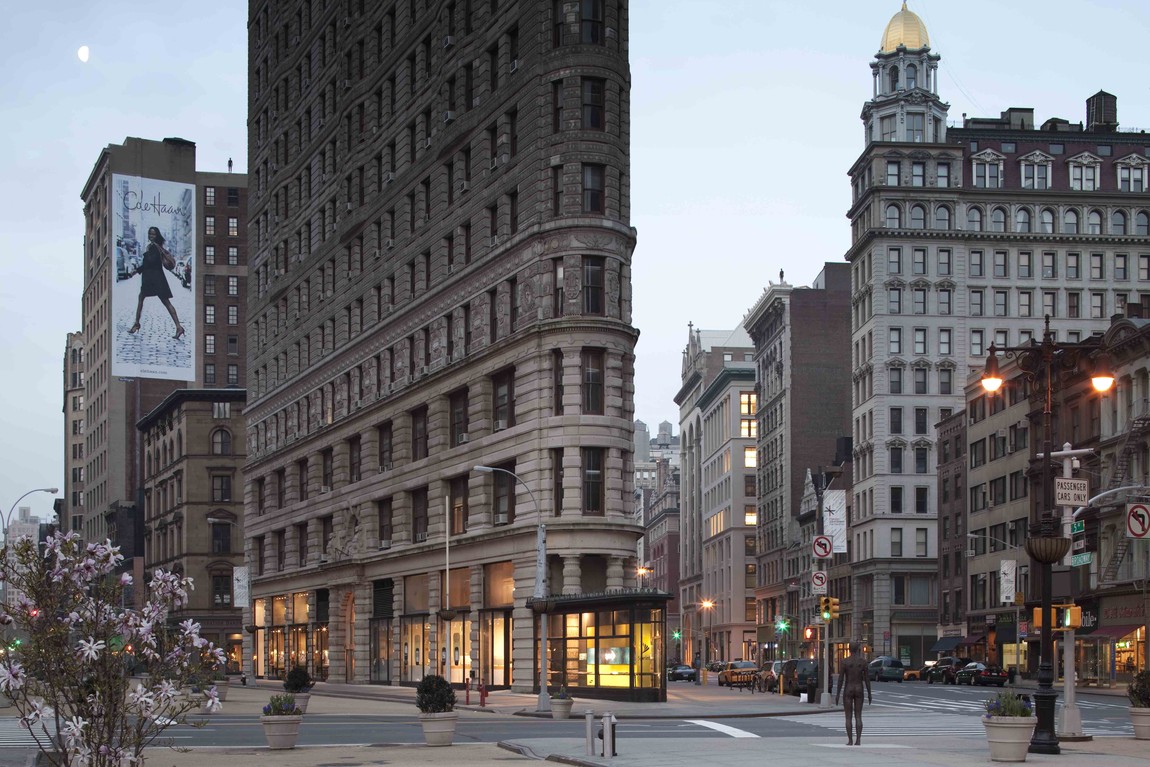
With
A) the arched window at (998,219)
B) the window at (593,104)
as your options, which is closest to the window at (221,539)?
the arched window at (998,219)

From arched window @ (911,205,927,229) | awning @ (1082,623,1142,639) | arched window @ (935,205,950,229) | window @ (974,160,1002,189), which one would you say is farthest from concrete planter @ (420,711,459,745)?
window @ (974,160,1002,189)

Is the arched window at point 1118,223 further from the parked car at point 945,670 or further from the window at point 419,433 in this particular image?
the window at point 419,433

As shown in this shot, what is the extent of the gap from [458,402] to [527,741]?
128ft

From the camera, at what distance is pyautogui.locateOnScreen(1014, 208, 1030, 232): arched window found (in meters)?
126

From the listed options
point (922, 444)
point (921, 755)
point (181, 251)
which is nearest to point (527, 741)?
point (921, 755)

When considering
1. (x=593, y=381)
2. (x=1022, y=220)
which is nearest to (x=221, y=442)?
(x=1022, y=220)

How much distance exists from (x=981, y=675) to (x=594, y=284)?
3822 cm

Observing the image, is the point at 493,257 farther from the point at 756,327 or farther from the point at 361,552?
the point at 756,327

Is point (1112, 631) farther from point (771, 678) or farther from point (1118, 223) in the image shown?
point (1118, 223)

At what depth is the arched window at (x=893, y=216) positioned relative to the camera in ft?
414

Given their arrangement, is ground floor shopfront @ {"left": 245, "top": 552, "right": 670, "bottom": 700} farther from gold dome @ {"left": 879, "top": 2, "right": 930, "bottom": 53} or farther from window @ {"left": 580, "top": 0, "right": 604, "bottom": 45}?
gold dome @ {"left": 879, "top": 2, "right": 930, "bottom": 53}

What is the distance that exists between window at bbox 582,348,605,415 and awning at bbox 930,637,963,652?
6342 cm

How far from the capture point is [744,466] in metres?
175

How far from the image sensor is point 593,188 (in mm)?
60781
